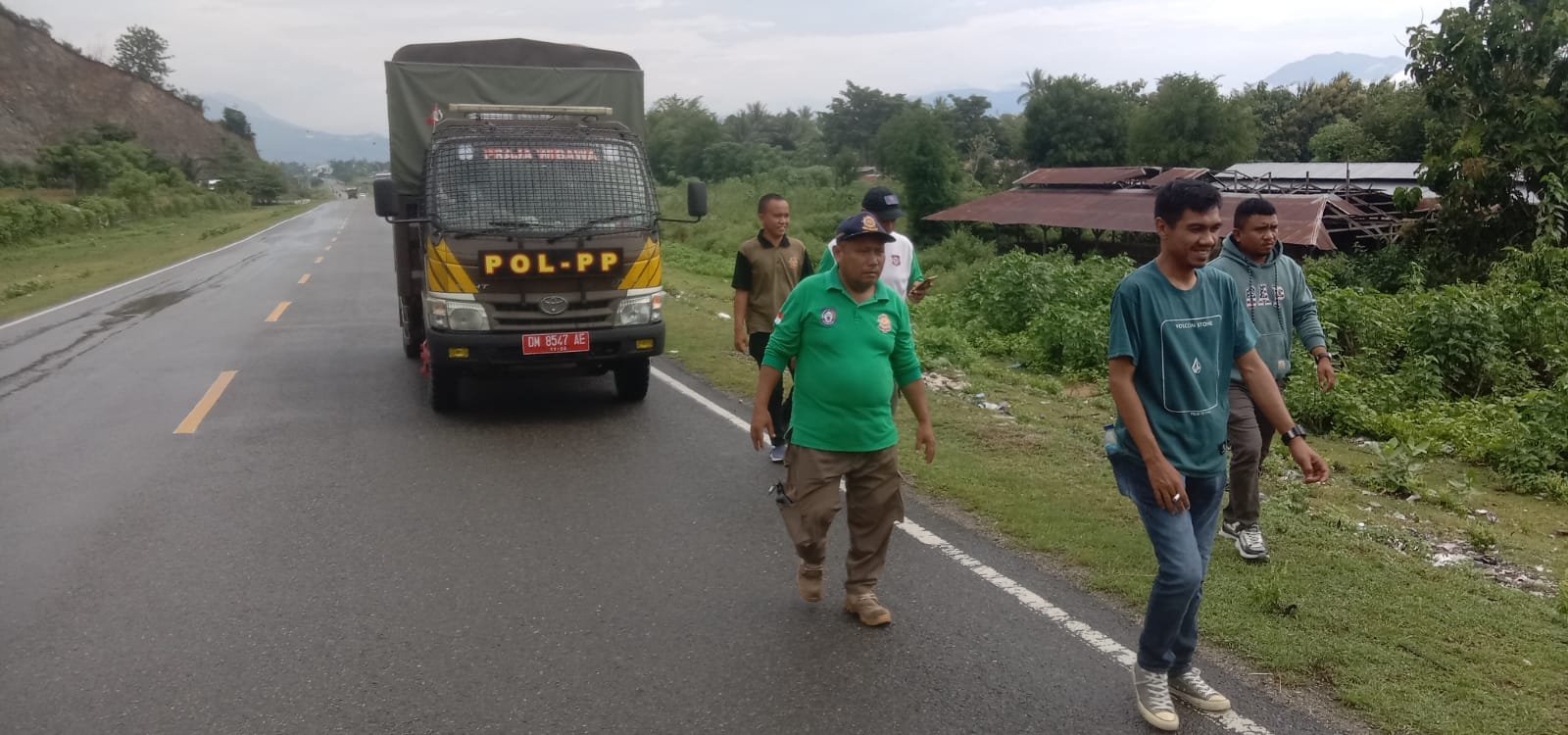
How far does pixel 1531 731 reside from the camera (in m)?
3.51

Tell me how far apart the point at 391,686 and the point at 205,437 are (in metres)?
4.85

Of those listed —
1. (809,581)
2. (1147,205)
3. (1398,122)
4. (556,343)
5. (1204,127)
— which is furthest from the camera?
(1204,127)

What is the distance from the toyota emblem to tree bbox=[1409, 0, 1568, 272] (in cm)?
1516

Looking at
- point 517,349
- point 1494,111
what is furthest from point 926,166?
point 517,349

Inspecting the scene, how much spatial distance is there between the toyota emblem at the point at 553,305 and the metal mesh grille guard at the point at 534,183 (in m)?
0.47

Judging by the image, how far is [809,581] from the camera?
4.65 meters

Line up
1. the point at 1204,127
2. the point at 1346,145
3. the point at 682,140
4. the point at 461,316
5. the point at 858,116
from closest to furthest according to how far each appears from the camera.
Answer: the point at 461,316 < the point at 1346,145 < the point at 1204,127 < the point at 682,140 < the point at 858,116

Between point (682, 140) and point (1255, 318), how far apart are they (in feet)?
224

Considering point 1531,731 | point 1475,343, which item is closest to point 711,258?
point 1475,343

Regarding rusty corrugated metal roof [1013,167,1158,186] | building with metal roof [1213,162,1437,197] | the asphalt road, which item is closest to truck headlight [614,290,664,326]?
the asphalt road

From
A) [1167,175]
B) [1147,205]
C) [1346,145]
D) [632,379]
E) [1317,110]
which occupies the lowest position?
[632,379]

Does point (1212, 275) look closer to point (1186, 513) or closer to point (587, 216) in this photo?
point (1186, 513)

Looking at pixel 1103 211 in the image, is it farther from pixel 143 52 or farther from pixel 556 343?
pixel 143 52

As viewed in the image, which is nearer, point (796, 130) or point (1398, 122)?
point (1398, 122)
